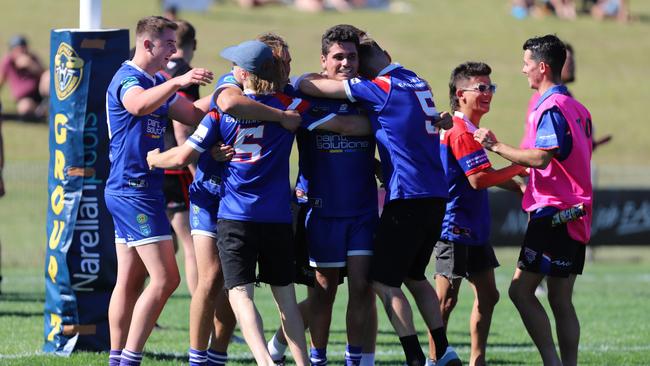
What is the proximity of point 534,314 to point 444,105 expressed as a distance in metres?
19.8

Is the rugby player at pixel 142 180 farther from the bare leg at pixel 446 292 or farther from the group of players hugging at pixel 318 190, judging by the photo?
the bare leg at pixel 446 292

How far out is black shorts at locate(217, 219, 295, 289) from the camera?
6.80m

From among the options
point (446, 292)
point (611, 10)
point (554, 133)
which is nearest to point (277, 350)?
point (446, 292)

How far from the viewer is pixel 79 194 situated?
8180 mm

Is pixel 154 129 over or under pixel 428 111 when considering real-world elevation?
under

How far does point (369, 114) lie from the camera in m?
6.96

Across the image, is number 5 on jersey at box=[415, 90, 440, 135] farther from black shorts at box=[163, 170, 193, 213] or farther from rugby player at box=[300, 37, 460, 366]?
black shorts at box=[163, 170, 193, 213]

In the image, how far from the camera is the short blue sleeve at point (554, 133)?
23.4 ft

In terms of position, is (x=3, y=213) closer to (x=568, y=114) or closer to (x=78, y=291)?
(x=78, y=291)

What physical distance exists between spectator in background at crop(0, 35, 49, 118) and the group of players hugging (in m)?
16.6

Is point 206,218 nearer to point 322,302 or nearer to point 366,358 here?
point 322,302

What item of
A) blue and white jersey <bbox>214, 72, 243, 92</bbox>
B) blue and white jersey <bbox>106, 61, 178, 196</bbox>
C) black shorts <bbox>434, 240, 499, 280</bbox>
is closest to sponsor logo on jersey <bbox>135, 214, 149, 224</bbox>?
blue and white jersey <bbox>106, 61, 178, 196</bbox>

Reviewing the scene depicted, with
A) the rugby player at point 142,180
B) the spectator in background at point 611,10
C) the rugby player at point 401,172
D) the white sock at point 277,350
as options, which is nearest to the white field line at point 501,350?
the white sock at point 277,350

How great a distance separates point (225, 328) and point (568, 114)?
2.65 m
